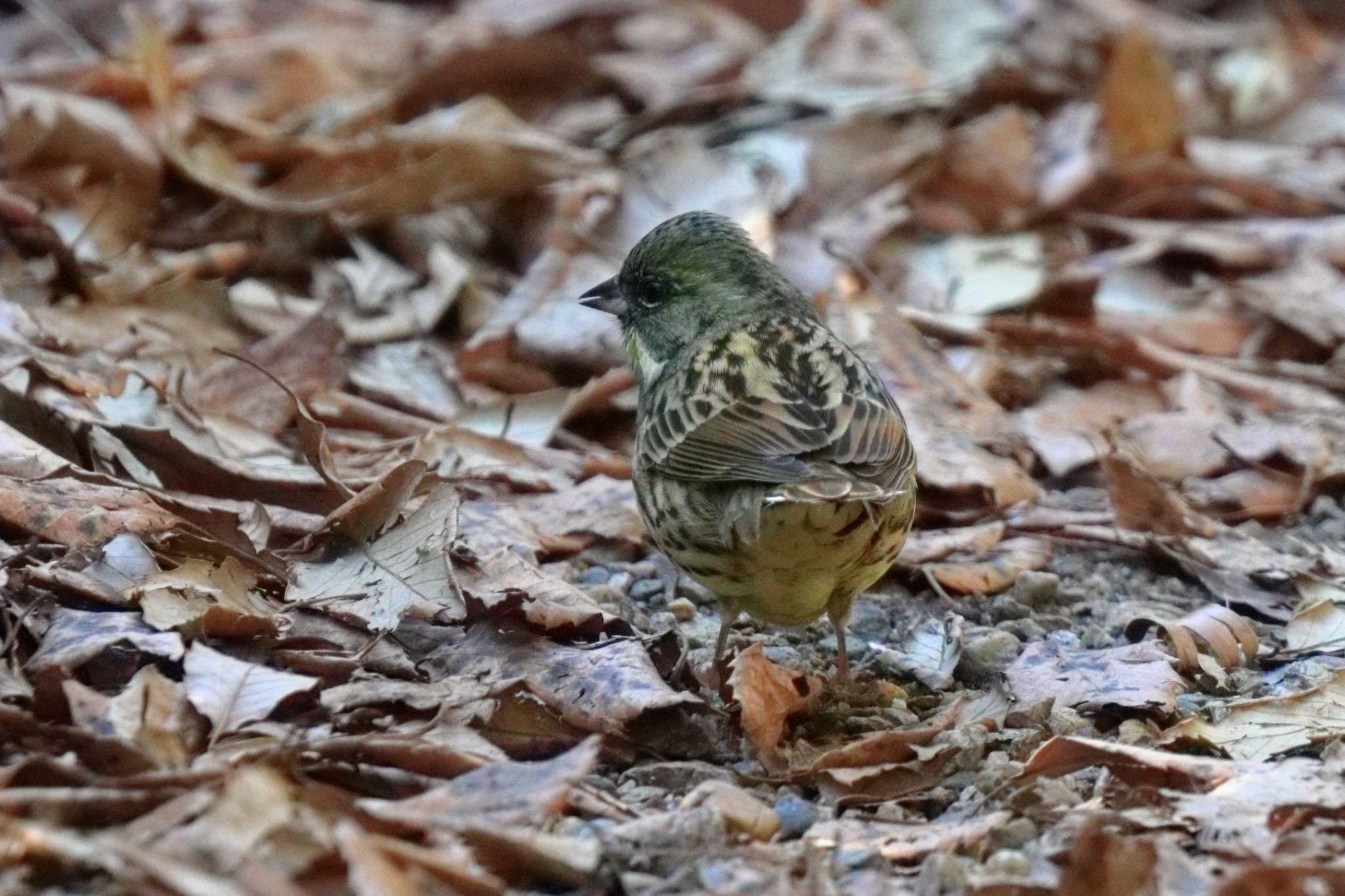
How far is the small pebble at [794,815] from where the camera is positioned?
355cm

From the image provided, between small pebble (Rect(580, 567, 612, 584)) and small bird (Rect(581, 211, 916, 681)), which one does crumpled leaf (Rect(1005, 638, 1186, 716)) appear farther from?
small pebble (Rect(580, 567, 612, 584))

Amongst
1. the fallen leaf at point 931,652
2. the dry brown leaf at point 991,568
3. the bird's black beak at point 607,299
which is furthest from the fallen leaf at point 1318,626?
the bird's black beak at point 607,299

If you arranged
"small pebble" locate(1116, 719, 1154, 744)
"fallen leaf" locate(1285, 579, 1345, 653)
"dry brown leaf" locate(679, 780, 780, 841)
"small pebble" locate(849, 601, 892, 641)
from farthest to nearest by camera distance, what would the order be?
1. "small pebble" locate(849, 601, 892, 641)
2. "fallen leaf" locate(1285, 579, 1345, 653)
3. "small pebble" locate(1116, 719, 1154, 744)
4. "dry brown leaf" locate(679, 780, 780, 841)

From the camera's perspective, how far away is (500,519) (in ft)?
16.8

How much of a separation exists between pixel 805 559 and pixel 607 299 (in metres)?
1.57

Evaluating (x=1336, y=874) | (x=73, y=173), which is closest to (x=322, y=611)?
(x=1336, y=874)

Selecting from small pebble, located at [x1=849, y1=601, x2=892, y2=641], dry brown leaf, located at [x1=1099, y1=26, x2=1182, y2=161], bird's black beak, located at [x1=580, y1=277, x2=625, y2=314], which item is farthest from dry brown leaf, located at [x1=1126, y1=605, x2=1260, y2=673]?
dry brown leaf, located at [x1=1099, y1=26, x2=1182, y2=161]

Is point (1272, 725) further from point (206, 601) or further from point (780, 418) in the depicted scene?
point (206, 601)

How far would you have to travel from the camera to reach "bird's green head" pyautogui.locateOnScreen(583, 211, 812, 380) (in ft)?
17.1

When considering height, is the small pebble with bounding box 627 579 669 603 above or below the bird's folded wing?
below

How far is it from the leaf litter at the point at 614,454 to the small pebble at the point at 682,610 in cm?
1

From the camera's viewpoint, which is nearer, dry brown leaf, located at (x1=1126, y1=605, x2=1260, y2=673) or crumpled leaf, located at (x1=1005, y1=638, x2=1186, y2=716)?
crumpled leaf, located at (x1=1005, y1=638, x2=1186, y2=716)

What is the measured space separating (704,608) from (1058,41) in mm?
5664

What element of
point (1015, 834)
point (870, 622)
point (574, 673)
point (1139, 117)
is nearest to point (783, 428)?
point (574, 673)
